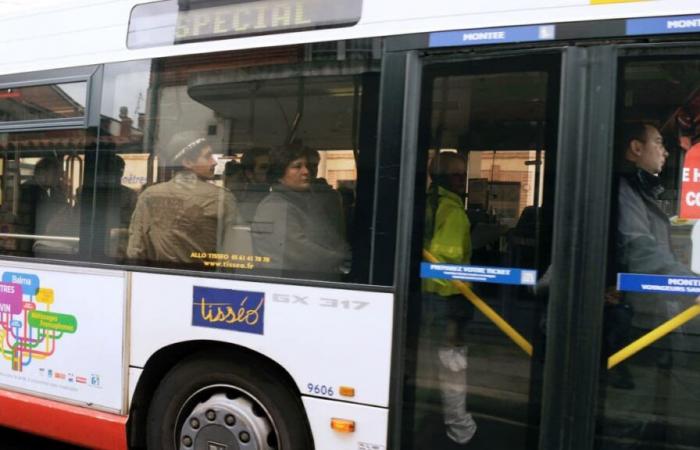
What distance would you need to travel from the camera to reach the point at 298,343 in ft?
9.21

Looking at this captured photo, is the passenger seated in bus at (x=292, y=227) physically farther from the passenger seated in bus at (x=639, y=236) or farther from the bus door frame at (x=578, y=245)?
the passenger seated in bus at (x=639, y=236)

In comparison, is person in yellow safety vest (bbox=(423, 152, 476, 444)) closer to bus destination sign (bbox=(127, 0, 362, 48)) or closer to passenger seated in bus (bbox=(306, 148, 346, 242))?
passenger seated in bus (bbox=(306, 148, 346, 242))

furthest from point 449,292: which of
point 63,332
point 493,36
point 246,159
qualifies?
point 63,332

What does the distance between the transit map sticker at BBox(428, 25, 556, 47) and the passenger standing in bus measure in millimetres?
545

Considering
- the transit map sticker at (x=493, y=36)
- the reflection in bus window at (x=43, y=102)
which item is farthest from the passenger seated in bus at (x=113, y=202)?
the transit map sticker at (x=493, y=36)

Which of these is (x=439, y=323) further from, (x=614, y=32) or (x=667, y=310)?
(x=614, y=32)

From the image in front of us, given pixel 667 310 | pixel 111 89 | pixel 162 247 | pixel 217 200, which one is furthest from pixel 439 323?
pixel 111 89

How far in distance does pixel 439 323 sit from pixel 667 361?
95cm

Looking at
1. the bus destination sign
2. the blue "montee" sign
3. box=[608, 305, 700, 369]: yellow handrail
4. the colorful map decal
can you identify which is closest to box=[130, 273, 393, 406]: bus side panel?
the colorful map decal

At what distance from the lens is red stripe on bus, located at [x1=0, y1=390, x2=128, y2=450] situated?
3.27 metres

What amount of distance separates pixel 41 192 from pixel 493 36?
299cm

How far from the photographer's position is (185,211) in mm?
3170

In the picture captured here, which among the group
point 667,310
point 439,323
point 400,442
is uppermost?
point 667,310

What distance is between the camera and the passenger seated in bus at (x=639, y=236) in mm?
2340
